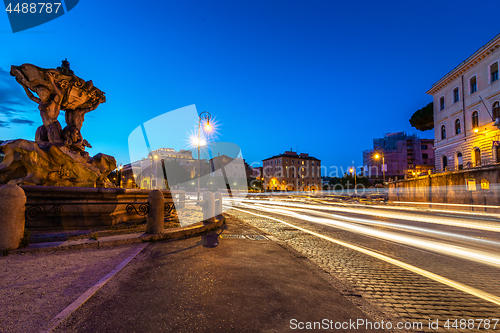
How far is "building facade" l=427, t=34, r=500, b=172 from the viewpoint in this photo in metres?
28.9

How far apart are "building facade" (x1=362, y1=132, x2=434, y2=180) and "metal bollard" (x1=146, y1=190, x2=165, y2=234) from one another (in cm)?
8179

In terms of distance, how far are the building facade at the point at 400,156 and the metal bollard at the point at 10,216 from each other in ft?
277

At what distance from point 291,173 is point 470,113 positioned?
249 ft

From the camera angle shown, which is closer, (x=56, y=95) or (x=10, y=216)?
(x=10, y=216)

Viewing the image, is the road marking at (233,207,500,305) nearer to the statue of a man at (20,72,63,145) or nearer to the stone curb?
the stone curb

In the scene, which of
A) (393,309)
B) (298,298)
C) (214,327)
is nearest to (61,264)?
(214,327)

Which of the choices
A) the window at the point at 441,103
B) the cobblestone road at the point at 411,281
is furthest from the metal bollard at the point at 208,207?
the window at the point at 441,103

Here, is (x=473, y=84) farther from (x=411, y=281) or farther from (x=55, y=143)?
(x=55, y=143)

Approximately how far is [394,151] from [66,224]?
93.1 m

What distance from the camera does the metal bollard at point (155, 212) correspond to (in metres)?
6.83

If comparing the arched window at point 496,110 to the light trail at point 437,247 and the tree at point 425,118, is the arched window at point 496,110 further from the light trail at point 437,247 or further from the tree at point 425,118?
the light trail at point 437,247

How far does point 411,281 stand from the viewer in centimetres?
414

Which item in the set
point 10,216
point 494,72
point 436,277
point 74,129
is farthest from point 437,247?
point 494,72

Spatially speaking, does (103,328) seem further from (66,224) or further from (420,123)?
(420,123)
